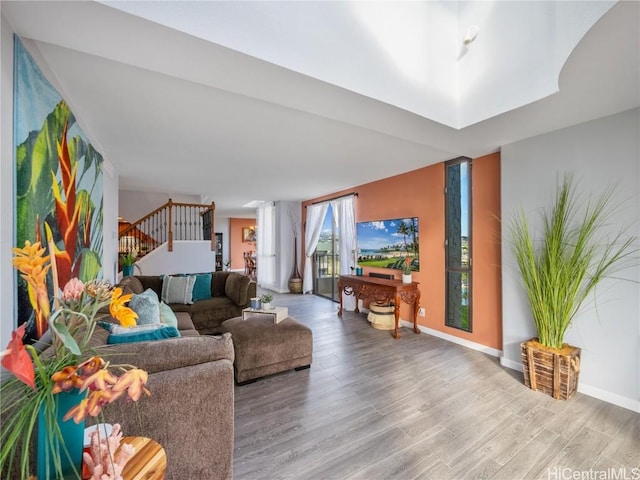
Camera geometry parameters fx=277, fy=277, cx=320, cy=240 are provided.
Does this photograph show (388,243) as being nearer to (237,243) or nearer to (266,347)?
(266,347)

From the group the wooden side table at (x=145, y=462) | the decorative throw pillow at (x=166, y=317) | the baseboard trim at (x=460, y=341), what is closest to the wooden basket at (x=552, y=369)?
the baseboard trim at (x=460, y=341)

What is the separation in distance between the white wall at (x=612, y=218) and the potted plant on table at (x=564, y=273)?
0.31ft

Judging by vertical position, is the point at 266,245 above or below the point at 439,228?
below

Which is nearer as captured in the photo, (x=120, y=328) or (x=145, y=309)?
(x=120, y=328)

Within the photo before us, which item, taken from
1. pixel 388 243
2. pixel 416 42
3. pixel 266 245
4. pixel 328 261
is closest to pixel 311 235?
pixel 328 261

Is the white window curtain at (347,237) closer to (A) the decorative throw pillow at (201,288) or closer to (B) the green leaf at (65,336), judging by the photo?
(A) the decorative throw pillow at (201,288)

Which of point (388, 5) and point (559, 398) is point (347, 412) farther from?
point (388, 5)

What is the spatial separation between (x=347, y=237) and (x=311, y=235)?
136cm

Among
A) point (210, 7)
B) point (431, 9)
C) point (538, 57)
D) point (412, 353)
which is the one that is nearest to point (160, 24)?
point (210, 7)

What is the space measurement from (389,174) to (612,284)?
297 centimetres

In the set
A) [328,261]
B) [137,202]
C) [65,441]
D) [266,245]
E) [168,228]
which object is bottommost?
[65,441]

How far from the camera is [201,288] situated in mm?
4289

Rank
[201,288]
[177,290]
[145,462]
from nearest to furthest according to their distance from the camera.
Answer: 1. [145,462]
2. [177,290]
3. [201,288]

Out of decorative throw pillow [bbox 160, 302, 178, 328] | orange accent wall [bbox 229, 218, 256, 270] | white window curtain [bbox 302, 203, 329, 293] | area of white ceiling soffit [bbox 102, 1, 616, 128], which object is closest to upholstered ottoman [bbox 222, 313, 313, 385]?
decorative throw pillow [bbox 160, 302, 178, 328]
